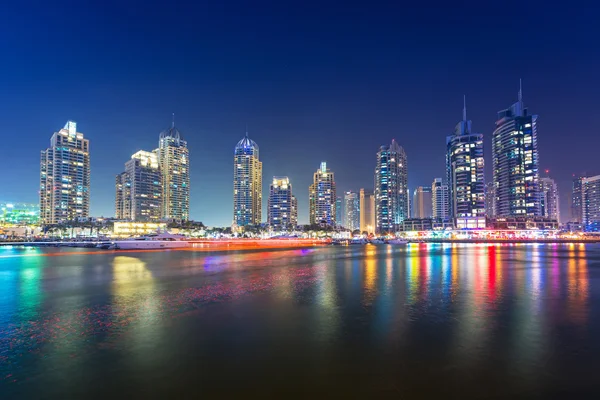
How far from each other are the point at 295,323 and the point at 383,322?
189 inches

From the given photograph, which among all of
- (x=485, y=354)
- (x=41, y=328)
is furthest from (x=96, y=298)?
(x=485, y=354)

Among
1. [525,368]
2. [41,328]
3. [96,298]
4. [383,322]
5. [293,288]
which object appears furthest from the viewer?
[293,288]

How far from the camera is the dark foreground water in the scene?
35.8ft

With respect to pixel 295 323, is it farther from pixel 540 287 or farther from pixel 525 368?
pixel 540 287

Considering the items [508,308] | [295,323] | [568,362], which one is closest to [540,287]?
[508,308]

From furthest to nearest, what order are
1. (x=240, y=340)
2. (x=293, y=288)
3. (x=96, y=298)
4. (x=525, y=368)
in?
(x=293, y=288)
(x=96, y=298)
(x=240, y=340)
(x=525, y=368)

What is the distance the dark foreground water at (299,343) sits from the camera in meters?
10.9

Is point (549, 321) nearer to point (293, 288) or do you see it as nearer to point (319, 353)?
point (319, 353)

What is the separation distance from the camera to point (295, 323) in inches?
714

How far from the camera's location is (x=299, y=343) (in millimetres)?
15016

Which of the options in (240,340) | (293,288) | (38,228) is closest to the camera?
(240,340)

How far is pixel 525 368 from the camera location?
12305 millimetres

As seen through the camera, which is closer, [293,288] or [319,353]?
[319,353]

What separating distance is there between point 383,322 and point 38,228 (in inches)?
9534
